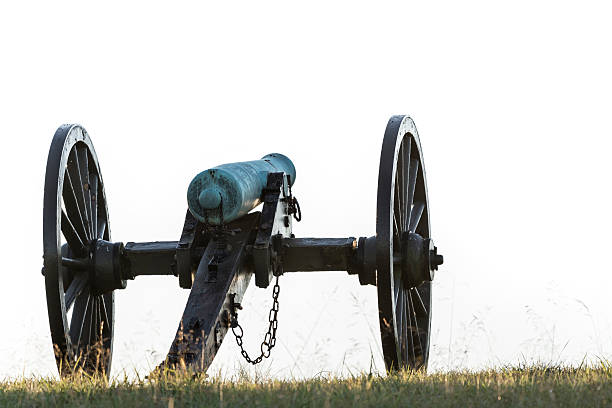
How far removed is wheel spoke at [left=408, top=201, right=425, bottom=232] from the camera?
8.86 metres

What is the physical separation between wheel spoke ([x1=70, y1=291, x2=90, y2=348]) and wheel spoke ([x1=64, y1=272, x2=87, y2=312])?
8cm

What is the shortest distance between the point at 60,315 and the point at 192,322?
107 cm

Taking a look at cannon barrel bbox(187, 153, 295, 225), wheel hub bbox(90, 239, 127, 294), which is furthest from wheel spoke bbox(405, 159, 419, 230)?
wheel hub bbox(90, 239, 127, 294)

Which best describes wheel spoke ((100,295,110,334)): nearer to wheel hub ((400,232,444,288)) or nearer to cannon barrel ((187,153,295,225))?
cannon barrel ((187,153,295,225))

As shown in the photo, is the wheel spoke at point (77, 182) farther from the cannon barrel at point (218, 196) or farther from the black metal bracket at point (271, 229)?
the black metal bracket at point (271, 229)

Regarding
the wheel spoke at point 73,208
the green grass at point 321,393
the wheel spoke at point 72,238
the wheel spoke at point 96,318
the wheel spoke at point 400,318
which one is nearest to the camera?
the green grass at point 321,393

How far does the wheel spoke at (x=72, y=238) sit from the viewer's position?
26.6 feet

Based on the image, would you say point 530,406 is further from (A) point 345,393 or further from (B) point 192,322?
(B) point 192,322

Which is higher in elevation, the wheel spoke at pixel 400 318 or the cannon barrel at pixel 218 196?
the cannon barrel at pixel 218 196

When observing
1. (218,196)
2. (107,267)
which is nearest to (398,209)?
(218,196)

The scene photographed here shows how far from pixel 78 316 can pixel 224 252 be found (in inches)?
59.8

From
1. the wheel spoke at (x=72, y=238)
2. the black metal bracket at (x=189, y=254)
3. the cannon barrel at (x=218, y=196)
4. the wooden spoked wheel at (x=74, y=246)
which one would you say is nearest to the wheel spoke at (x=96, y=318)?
the wooden spoked wheel at (x=74, y=246)

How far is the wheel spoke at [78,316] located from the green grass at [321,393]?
2834 millimetres

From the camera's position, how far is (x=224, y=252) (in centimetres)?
776
